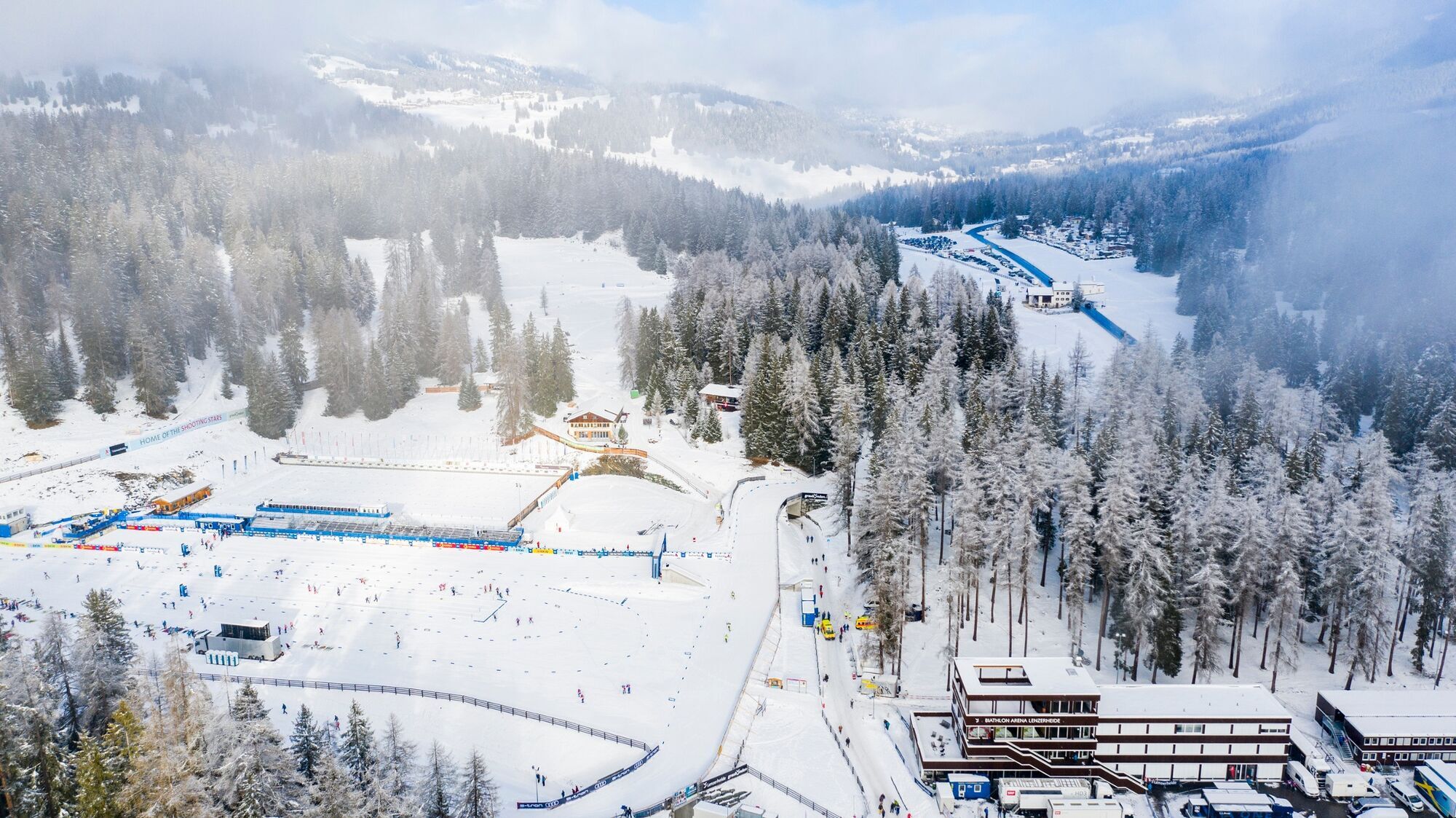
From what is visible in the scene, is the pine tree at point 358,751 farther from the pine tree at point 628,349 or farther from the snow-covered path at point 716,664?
the pine tree at point 628,349

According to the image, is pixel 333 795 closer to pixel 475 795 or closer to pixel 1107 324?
pixel 475 795

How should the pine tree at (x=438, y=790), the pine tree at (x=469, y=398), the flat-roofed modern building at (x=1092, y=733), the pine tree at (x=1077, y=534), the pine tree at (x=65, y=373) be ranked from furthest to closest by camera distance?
the pine tree at (x=469, y=398) → the pine tree at (x=65, y=373) → the pine tree at (x=1077, y=534) → the flat-roofed modern building at (x=1092, y=733) → the pine tree at (x=438, y=790)

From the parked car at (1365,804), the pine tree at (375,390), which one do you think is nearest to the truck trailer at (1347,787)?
the parked car at (1365,804)

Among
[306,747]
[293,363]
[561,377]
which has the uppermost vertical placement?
[293,363]

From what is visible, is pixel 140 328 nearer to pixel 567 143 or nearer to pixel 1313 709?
pixel 1313 709

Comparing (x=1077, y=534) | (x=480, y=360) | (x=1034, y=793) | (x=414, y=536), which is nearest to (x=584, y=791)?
(x=1034, y=793)

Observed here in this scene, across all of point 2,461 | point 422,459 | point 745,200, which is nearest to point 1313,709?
point 422,459

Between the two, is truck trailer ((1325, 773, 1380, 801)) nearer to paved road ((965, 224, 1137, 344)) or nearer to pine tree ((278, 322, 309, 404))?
paved road ((965, 224, 1137, 344))
